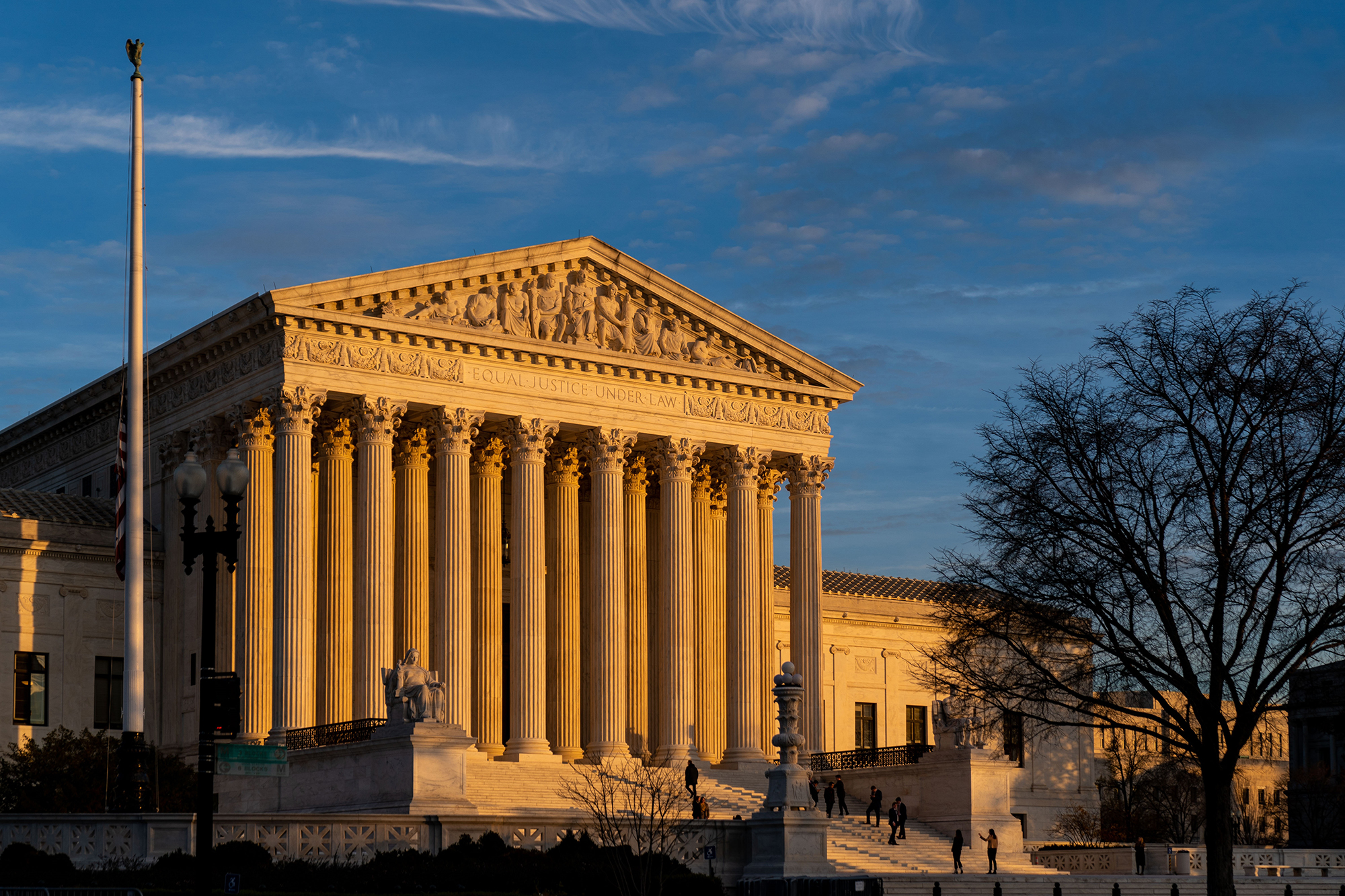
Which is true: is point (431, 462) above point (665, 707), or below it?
above

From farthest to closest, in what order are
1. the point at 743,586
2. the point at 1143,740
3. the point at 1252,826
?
the point at 1252,826 < the point at 1143,740 < the point at 743,586

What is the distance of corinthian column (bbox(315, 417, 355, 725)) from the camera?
57.3m

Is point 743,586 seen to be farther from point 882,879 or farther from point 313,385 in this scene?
point 882,879

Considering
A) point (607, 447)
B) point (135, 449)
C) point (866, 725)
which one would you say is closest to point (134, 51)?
point (135, 449)

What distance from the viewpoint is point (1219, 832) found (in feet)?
123

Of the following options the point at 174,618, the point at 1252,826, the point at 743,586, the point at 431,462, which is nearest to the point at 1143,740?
the point at 1252,826

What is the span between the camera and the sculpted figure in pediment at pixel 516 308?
196 feet

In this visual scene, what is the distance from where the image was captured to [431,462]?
6538cm

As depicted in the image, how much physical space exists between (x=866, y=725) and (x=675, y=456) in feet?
78.1

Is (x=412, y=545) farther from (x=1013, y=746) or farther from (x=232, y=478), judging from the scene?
(x=1013, y=746)

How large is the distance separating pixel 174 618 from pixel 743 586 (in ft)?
65.3

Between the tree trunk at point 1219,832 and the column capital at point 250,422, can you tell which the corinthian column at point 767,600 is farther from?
the tree trunk at point 1219,832

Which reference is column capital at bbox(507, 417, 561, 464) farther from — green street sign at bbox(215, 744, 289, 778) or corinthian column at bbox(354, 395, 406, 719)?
green street sign at bbox(215, 744, 289, 778)

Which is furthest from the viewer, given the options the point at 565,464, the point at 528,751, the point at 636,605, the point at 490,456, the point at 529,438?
the point at 636,605
